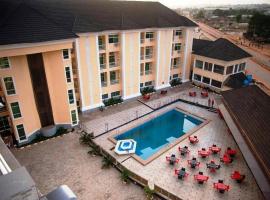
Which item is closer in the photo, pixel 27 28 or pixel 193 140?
pixel 27 28

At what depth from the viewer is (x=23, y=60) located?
23.7 metres

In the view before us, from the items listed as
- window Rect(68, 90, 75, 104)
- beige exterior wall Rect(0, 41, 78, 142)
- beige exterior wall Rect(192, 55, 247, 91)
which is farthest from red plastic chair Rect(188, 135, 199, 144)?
beige exterior wall Rect(192, 55, 247, 91)

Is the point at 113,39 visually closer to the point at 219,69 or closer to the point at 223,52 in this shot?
the point at 219,69

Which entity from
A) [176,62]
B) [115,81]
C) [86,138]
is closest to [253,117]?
[86,138]

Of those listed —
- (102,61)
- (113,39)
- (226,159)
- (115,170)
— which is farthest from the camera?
(102,61)

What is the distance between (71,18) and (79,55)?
5193 mm

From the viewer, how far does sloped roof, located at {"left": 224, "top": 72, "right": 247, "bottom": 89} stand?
1439 inches

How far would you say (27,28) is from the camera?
75.1ft

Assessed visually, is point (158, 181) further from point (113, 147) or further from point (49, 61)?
point (49, 61)

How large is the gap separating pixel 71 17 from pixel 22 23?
8087mm

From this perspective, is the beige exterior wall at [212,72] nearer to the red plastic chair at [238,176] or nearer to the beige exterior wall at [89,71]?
the beige exterior wall at [89,71]

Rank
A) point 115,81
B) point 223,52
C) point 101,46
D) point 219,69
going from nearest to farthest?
1. point 101,46
2. point 115,81
3. point 219,69
4. point 223,52

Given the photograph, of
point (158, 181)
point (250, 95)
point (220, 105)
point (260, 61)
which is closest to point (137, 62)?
point (220, 105)

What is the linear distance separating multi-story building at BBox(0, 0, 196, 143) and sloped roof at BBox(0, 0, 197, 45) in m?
0.09
